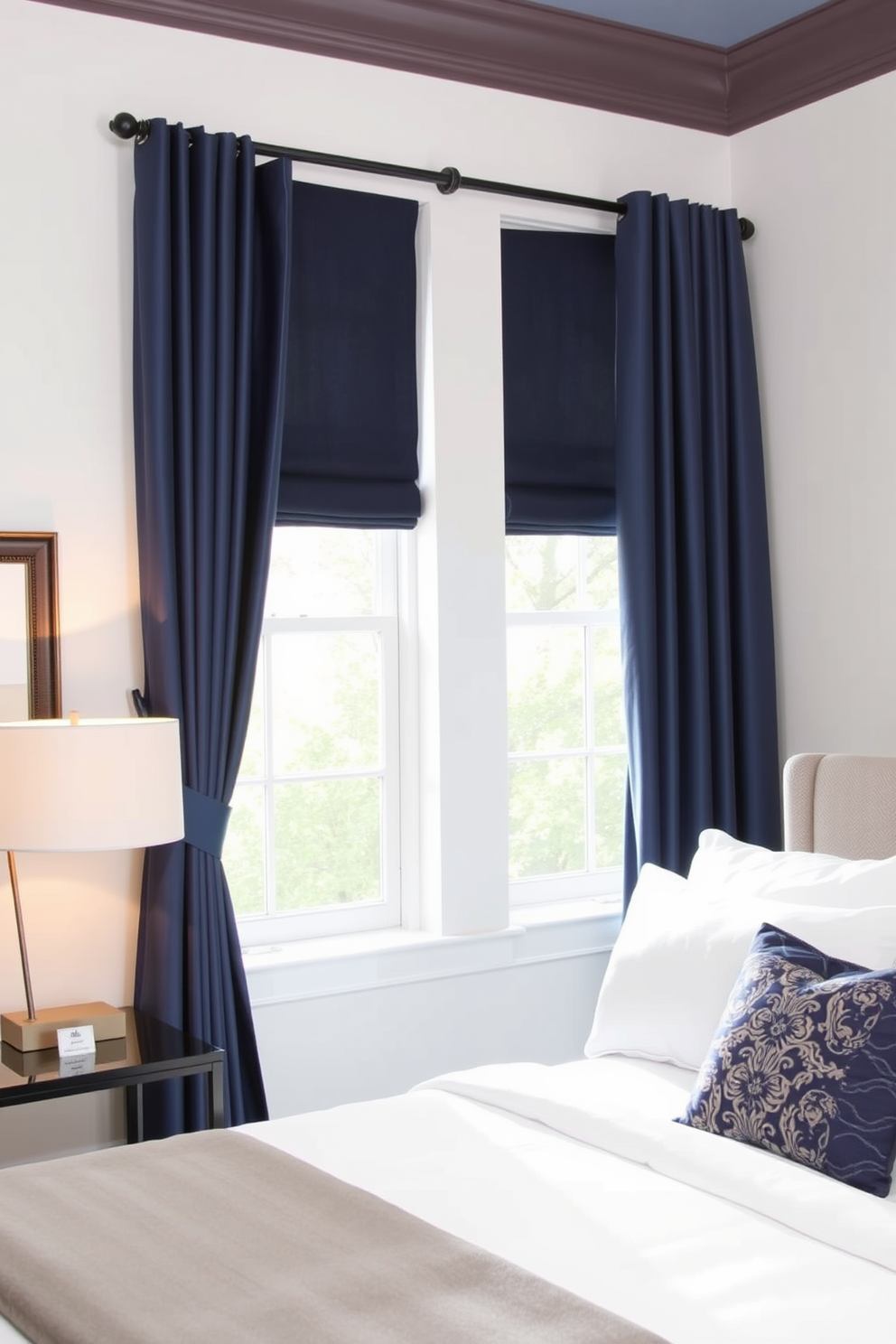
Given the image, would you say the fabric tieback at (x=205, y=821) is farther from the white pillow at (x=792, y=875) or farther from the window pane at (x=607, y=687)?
the window pane at (x=607, y=687)

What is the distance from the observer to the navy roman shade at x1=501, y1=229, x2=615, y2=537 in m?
3.79

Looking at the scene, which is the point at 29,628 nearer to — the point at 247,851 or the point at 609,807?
the point at 247,851

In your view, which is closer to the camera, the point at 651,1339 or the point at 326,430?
the point at 651,1339

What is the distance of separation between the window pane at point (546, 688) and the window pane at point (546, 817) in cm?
7

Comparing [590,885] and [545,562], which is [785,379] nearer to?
[545,562]

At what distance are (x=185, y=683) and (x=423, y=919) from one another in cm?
96

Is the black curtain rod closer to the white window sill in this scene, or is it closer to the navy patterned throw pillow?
the white window sill

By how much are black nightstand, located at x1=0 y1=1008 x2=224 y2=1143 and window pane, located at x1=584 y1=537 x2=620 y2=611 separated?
174 cm

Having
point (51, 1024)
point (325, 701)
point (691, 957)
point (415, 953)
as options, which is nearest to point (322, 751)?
point (325, 701)

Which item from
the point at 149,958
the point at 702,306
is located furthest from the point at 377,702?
the point at 702,306

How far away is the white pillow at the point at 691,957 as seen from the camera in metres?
2.52

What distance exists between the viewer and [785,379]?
13.0 ft

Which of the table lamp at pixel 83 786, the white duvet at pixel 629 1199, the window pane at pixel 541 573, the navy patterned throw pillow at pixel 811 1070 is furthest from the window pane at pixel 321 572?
the navy patterned throw pillow at pixel 811 1070

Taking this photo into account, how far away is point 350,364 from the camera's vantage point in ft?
11.5
